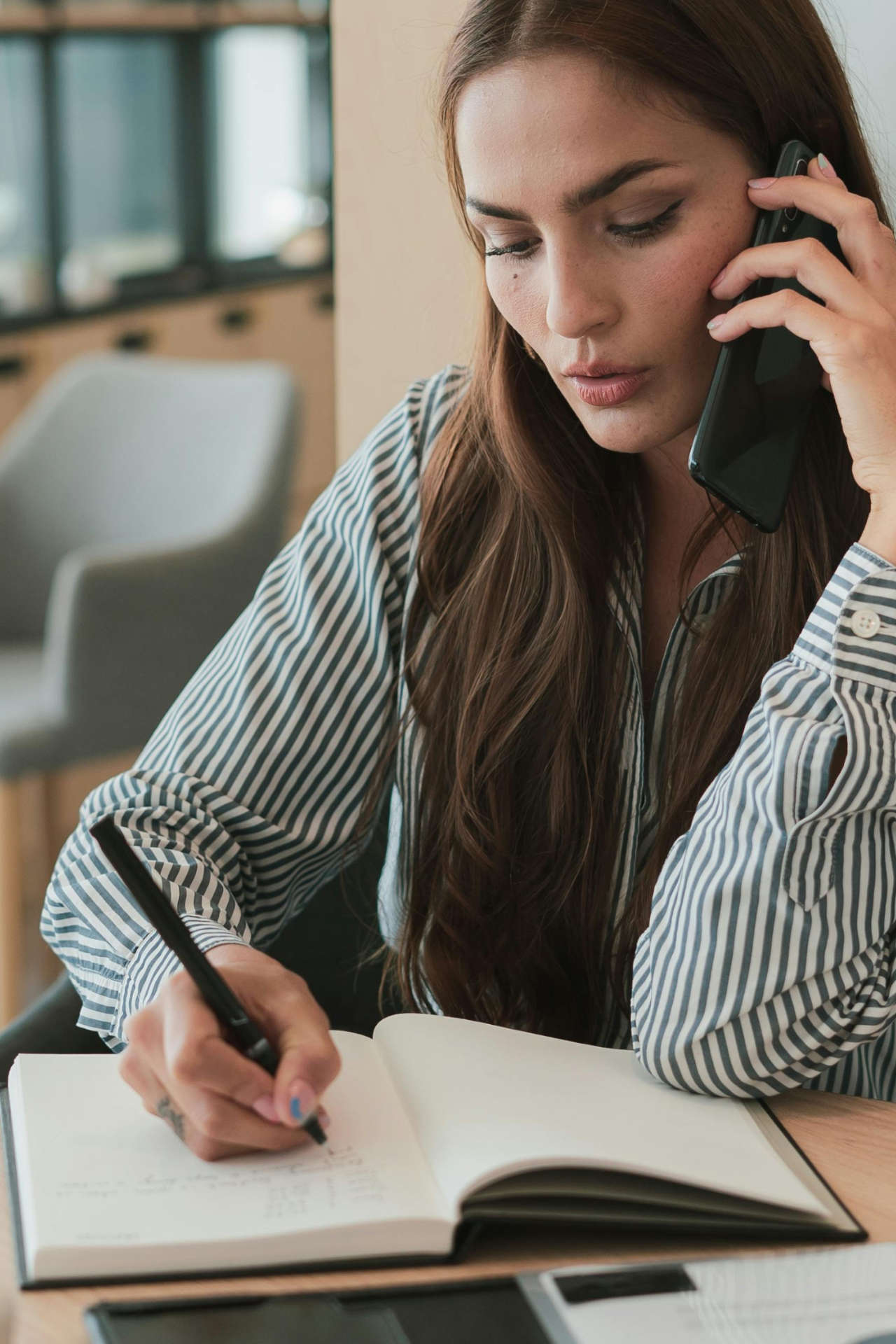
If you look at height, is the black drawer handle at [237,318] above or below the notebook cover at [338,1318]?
above

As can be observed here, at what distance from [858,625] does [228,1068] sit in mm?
425

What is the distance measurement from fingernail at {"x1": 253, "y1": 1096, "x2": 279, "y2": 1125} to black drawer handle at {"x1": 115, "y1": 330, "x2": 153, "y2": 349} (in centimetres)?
378

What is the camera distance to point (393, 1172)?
72 cm

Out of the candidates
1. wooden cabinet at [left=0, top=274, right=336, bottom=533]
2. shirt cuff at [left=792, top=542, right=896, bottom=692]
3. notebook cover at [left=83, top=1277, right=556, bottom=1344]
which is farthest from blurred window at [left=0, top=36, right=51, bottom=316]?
notebook cover at [left=83, top=1277, right=556, bottom=1344]

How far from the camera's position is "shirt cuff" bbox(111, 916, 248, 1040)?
0.91 meters

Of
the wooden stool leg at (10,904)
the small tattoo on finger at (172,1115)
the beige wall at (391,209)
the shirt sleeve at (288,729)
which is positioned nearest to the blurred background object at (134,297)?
the wooden stool leg at (10,904)

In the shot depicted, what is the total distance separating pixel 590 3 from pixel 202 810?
0.58 meters

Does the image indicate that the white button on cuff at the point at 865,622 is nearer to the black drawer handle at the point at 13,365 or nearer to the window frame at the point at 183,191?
the black drawer handle at the point at 13,365

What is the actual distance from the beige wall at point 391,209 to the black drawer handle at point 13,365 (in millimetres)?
2484

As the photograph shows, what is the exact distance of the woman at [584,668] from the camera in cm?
89

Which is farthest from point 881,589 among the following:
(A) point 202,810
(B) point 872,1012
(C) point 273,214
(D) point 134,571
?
(C) point 273,214

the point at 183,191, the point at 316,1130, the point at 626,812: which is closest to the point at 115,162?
the point at 183,191

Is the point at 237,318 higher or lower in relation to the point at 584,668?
higher

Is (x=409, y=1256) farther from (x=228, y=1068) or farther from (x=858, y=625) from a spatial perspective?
(x=858, y=625)
